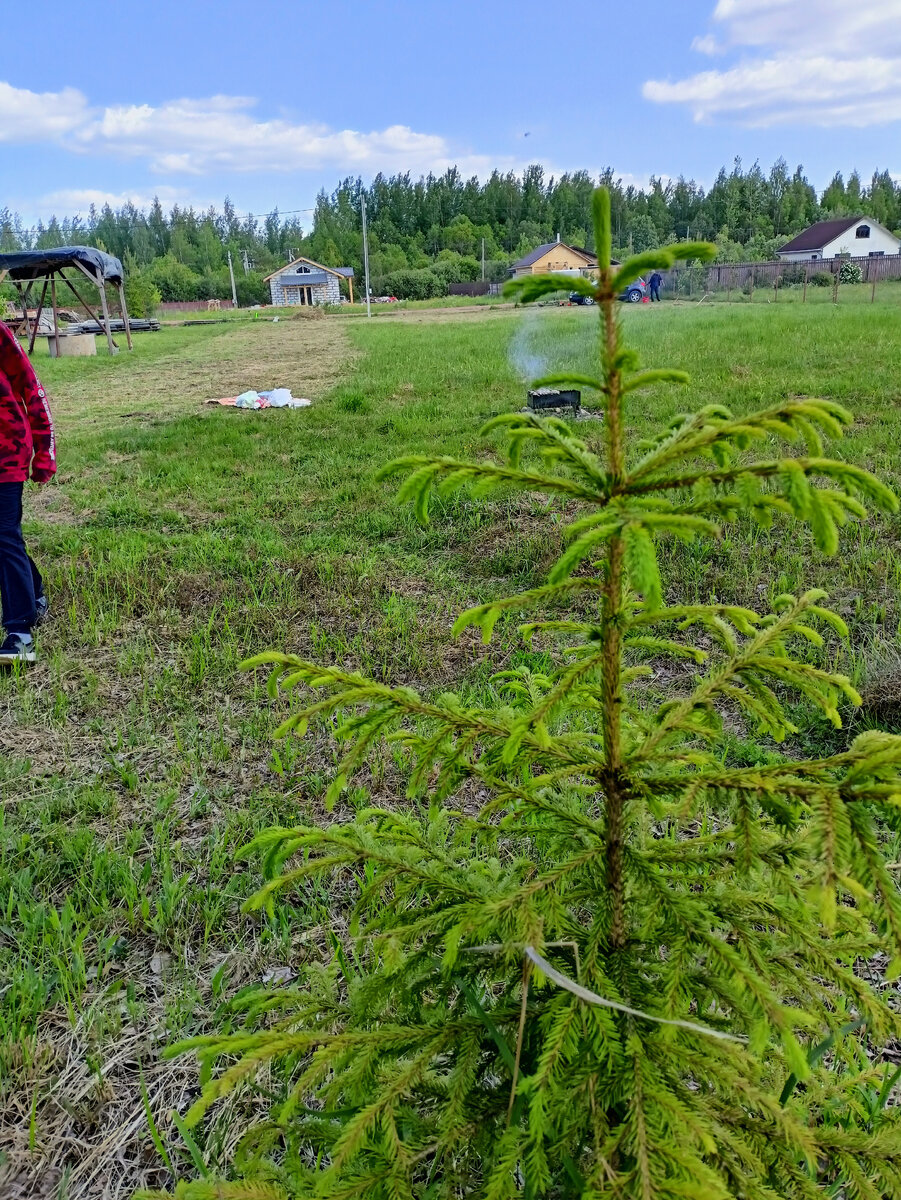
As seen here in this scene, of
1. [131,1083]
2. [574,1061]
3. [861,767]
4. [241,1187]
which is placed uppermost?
[861,767]

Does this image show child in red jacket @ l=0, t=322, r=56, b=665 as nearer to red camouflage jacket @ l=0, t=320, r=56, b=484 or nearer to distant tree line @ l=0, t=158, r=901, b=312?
red camouflage jacket @ l=0, t=320, r=56, b=484

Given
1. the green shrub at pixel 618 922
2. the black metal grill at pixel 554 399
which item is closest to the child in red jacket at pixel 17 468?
the green shrub at pixel 618 922

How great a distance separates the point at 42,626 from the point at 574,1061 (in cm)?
441

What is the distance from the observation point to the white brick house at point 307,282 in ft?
244

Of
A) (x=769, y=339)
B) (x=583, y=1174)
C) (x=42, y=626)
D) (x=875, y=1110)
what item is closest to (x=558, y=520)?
(x=42, y=626)

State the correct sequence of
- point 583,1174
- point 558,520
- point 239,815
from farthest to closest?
1. point 558,520
2. point 239,815
3. point 583,1174

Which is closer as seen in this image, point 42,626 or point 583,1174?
point 583,1174

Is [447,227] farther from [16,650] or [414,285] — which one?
[16,650]

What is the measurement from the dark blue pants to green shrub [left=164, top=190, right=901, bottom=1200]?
3.50 metres

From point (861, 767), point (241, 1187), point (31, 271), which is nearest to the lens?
point (861, 767)

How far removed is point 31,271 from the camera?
2105cm

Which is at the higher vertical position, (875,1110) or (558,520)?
(558,520)

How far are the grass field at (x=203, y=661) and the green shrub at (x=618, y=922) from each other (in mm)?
753

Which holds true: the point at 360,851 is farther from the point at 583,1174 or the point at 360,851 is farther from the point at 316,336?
the point at 316,336
